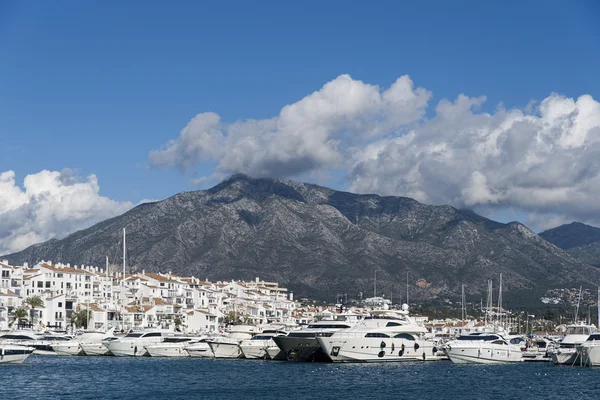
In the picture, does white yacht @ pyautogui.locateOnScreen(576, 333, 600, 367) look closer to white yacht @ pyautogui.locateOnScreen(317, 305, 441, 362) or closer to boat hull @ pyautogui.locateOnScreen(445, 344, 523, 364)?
boat hull @ pyautogui.locateOnScreen(445, 344, 523, 364)

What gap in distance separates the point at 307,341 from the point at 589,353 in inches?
1147

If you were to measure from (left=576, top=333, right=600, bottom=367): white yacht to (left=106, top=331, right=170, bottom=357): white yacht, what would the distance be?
157ft

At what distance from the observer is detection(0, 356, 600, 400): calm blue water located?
63812 millimetres

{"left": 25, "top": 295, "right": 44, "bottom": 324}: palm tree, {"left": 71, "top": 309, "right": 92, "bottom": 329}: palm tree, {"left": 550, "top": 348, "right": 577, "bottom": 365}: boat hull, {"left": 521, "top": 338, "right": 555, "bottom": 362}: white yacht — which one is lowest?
{"left": 521, "top": 338, "right": 555, "bottom": 362}: white yacht

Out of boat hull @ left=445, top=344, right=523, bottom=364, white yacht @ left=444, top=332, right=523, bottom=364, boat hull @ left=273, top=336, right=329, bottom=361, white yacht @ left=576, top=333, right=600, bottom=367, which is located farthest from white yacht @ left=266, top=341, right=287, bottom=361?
white yacht @ left=576, top=333, right=600, bottom=367

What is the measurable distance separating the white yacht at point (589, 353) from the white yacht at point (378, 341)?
1585 centimetres

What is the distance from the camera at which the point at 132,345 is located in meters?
103

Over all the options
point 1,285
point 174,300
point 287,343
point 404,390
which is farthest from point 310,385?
point 174,300

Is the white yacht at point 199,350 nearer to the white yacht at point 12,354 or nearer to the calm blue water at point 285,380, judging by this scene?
the calm blue water at point 285,380

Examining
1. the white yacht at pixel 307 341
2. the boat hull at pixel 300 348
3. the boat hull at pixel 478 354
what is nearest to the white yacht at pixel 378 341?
the white yacht at pixel 307 341

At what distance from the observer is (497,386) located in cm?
7100

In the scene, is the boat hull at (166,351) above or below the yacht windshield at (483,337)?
below

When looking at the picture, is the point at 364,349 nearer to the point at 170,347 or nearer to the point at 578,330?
the point at 170,347

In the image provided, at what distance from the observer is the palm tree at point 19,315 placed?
147 meters
